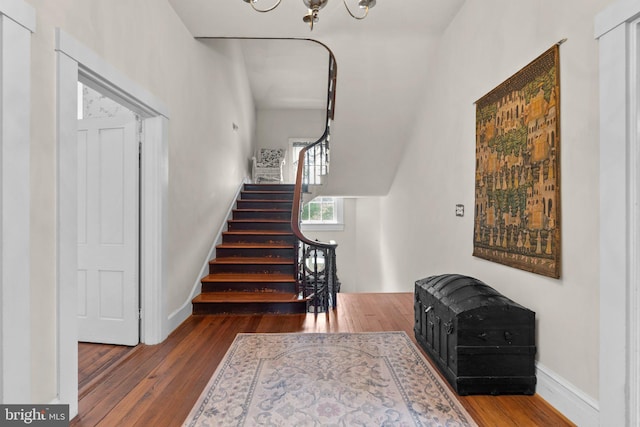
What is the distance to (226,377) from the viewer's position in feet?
7.36

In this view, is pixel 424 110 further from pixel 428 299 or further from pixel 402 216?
→ pixel 428 299

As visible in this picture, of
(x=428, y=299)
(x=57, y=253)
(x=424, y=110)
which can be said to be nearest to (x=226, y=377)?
(x=57, y=253)

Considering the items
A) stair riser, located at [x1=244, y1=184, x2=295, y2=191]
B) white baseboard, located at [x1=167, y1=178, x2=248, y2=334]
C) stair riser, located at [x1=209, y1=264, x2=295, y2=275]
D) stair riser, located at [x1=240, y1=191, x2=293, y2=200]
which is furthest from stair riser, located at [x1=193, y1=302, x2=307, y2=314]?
stair riser, located at [x1=244, y1=184, x2=295, y2=191]

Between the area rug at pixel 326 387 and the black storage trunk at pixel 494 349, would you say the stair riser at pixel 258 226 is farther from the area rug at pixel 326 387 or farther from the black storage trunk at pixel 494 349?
the black storage trunk at pixel 494 349

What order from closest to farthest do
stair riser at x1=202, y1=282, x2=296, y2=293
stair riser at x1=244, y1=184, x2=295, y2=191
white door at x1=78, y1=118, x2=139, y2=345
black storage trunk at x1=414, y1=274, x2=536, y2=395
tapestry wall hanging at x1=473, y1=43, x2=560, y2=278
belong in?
tapestry wall hanging at x1=473, y1=43, x2=560, y2=278 → black storage trunk at x1=414, y1=274, x2=536, y2=395 → white door at x1=78, y1=118, x2=139, y2=345 → stair riser at x1=202, y1=282, x2=296, y2=293 → stair riser at x1=244, y1=184, x2=295, y2=191

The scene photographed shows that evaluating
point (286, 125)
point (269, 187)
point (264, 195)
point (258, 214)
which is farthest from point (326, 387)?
point (286, 125)

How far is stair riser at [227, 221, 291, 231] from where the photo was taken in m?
5.05

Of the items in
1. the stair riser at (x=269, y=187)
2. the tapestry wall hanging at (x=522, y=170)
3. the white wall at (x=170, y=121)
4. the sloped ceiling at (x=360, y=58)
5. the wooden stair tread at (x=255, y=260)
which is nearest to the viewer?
the white wall at (x=170, y=121)

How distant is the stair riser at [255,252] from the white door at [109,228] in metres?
1.74

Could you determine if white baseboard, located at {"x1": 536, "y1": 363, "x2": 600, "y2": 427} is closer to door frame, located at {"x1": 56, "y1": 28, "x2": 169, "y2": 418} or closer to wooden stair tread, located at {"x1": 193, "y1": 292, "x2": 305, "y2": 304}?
wooden stair tread, located at {"x1": 193, "y1": 292, "x2": 305, "y2": 304}

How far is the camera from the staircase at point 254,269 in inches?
142

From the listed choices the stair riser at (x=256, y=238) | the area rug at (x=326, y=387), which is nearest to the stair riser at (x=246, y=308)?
the area rug at (x=326, y=387)

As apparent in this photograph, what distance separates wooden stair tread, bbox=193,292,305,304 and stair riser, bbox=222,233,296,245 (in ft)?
3.30

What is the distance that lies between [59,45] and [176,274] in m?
2.11
